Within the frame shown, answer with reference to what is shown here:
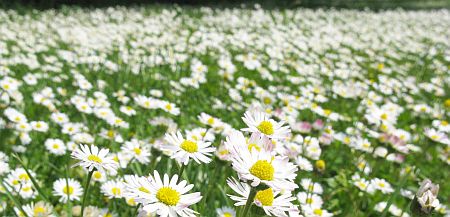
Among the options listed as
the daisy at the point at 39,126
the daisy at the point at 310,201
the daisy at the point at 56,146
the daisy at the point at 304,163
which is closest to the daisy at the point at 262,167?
the daisy at the point at 310,201

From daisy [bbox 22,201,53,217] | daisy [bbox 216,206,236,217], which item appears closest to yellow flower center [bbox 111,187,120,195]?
daisy [bbox 22,201,53,217]

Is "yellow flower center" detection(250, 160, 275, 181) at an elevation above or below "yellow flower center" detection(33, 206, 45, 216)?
above

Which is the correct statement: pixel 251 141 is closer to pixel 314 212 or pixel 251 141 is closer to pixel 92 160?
pixel 92 160

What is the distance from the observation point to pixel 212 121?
7.33 ft

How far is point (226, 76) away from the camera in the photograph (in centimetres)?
423

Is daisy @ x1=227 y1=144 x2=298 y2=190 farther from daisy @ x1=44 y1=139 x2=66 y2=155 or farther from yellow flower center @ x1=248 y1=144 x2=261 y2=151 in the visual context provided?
daisy @ x1=44 y1=139 x2=66 y2=155

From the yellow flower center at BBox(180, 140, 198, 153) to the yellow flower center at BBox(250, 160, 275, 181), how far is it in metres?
0.32

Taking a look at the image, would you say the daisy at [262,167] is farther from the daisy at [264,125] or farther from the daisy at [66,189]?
the daisy at [66,189]

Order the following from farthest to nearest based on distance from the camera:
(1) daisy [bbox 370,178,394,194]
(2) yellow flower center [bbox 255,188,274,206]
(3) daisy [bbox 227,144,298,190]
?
1. (1) daisy [bbox 370,178,394,194]
2. (2) yellow flower center [bbox 255,188,274,206]
3. (3) daisy [bbox 227,144,298,190]

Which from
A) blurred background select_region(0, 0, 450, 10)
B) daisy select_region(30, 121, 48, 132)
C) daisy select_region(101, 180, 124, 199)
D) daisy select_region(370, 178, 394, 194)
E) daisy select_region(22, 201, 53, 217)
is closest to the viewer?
daisy select_region(22, 201, 53, 217)

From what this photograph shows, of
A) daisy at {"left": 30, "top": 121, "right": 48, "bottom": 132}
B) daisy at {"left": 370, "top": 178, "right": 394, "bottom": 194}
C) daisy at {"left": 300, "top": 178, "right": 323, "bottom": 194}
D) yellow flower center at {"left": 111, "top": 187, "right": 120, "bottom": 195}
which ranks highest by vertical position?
yellow flower center at {"left": 111, "top": 187, "right": 120, "bottom": 195}

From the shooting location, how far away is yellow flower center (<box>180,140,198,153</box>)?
4.28 ft

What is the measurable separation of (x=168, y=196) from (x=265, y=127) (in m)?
0.37

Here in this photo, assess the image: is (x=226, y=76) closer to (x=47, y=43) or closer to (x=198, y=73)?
(x=198, y=73)
